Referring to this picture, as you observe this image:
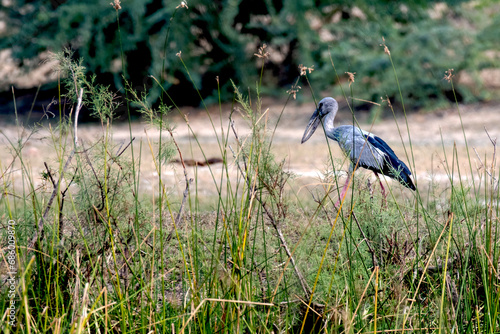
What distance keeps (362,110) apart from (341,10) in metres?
2.09

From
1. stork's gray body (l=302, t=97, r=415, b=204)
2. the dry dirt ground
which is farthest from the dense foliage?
stork's gray body (l=302, t=97, r=415, b=204)

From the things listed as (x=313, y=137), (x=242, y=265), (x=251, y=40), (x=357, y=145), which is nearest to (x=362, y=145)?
(x=357, y=145)

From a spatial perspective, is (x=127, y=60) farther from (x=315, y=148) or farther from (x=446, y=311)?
(x=446, y=311)

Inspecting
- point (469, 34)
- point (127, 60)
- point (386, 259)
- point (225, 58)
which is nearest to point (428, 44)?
point (469, 34)

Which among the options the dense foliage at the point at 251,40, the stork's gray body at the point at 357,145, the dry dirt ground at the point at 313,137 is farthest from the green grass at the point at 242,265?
the dense foliage at the point at 251,40

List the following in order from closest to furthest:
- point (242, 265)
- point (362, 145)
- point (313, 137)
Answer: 1. point (242, 265)
2. point (362, 145)
3. point (313, 137)

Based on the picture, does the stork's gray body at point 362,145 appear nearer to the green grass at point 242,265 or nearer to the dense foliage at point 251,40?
the green grass at point 242,265

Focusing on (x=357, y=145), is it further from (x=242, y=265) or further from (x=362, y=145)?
(x=242, y=265)

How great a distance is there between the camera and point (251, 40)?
1119cm

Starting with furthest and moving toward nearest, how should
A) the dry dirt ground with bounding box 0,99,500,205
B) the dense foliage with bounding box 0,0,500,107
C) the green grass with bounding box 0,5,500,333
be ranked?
the dense foliage with bounding box 0,0,500,107 < the dry dirt ground with bounding box 0,99,500,205 < the green grass with bounding box 0,5,500,333

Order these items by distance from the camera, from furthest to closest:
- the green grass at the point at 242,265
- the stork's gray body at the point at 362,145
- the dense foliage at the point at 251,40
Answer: the dense foliage at the point at 251,40 < the stork's gray body at the point at 362,145 < the green grass at the point at 242,265

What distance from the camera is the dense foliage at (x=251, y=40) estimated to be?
990 centimetres

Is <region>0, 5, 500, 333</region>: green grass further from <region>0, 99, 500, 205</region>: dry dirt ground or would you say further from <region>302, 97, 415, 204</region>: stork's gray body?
<region>0, 99, 500, 205</region>: dry dirt ground

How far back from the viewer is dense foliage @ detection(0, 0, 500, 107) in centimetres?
990
